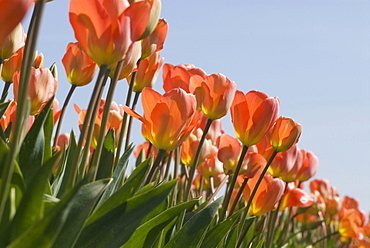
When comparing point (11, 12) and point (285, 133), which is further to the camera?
point (285, 133)

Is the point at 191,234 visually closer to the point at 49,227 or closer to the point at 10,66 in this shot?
the point at 49,227

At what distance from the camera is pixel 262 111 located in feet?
4.03

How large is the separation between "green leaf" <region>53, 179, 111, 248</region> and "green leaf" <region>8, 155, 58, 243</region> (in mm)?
38

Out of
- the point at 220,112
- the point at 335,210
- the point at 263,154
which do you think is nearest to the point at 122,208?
the point at 220,112

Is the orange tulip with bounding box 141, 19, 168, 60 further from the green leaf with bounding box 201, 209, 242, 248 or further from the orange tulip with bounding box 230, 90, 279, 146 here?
the green leaf with bounding box 201, 209, 242, 248

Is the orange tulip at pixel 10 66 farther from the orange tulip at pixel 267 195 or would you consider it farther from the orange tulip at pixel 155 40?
the orange tulip at pixel 267 195

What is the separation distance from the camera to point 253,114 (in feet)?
4.10

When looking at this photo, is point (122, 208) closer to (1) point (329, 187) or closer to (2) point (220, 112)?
(2) point (220, 112)

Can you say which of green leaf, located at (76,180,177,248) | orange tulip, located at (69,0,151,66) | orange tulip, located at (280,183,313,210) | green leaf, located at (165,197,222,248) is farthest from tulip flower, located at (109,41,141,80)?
orange tulip, located at (280,183,313,210)

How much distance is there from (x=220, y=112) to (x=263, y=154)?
1.11 ft

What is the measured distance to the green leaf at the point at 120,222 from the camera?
79 centimetres

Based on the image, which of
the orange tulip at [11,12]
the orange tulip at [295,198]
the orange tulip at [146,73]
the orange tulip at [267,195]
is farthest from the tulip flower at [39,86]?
the orange tulip at [295,198]

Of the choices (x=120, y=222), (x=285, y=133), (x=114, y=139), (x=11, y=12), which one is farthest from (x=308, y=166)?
→ (x=11, y=12)

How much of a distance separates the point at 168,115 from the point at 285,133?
0.42 m
